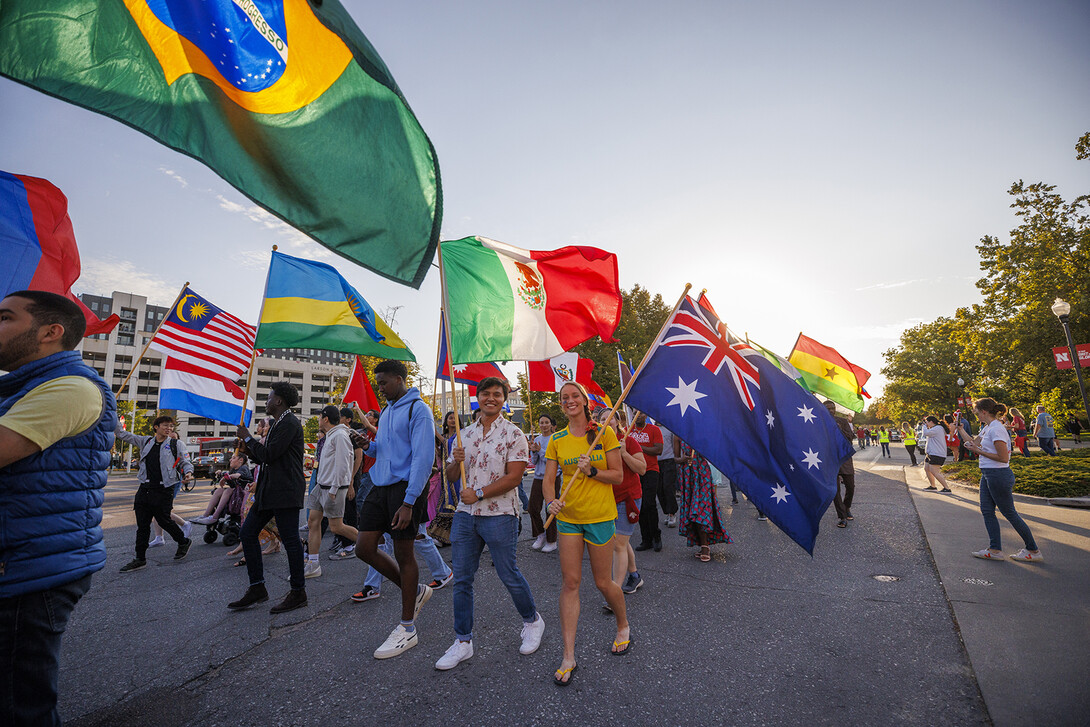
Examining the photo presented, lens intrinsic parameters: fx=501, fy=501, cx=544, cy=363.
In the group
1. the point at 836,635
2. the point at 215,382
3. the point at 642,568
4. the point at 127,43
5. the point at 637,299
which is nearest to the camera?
the point at 127,43

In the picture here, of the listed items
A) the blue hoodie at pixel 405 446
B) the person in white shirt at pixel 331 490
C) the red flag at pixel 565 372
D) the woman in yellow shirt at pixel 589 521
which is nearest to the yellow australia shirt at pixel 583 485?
the woman in yellow shirt at pixel 589 521

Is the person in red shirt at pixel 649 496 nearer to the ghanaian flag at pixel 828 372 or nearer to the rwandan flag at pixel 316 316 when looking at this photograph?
the rwandan flag at pixel 316 316

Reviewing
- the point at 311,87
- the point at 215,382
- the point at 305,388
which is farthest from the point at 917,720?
the point at 305,388

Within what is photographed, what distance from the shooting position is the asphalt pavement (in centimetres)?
286

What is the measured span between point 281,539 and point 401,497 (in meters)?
1.65

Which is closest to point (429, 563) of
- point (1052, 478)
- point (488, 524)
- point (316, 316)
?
point (488, 524)

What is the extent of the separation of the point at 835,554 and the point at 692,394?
401 cm

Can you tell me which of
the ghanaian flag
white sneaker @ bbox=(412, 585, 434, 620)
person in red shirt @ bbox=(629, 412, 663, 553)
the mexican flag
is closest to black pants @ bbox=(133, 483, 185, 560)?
white sneaker @ bbox=(412, 585, 434, 620)

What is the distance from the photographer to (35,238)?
3535 millimetres

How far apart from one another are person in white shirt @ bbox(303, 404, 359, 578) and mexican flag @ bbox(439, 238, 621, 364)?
7.55 ft

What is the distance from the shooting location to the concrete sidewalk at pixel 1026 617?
2.82m

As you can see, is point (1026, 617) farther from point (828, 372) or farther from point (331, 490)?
point (828, 372)

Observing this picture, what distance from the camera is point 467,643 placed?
3.55m

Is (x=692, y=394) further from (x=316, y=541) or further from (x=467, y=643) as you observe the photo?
(x=316, y=541)
